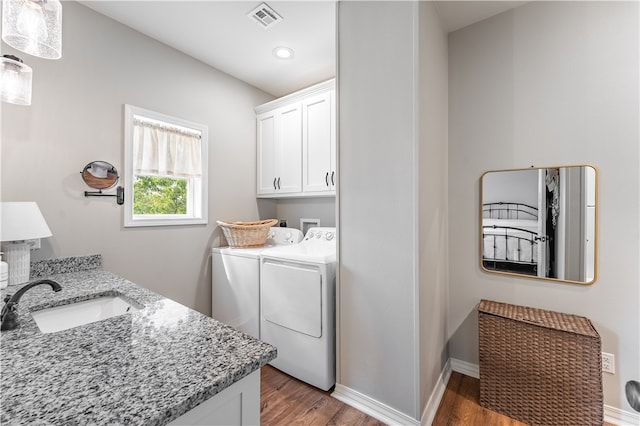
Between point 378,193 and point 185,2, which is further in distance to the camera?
point 185,2

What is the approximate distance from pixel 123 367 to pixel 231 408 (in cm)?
29

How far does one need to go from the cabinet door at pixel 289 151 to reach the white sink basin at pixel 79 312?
67.9 inches

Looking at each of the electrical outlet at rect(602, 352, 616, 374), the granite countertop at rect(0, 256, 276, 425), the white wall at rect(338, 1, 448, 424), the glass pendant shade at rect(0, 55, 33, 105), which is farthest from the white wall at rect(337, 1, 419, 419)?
the glass pendant shade at rect(0, 55, 33, 105)

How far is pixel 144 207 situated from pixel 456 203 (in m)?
2.60

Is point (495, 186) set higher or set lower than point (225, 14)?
lower

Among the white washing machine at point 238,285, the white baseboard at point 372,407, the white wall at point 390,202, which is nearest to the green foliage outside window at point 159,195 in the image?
the white washing machine at point 238,285

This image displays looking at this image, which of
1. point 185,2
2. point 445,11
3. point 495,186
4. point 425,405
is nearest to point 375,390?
point 425,405

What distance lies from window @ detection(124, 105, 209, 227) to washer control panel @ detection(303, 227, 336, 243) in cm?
104

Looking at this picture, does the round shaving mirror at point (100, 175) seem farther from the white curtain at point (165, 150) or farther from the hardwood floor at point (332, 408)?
the hardwood floor at point (332, 408)

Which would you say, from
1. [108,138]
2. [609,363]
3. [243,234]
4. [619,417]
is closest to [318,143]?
[243,234]

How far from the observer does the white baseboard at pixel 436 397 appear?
1.59 metres

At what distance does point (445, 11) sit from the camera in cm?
195

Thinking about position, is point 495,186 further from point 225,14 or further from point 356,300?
point 225,14

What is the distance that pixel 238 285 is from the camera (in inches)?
95.9
